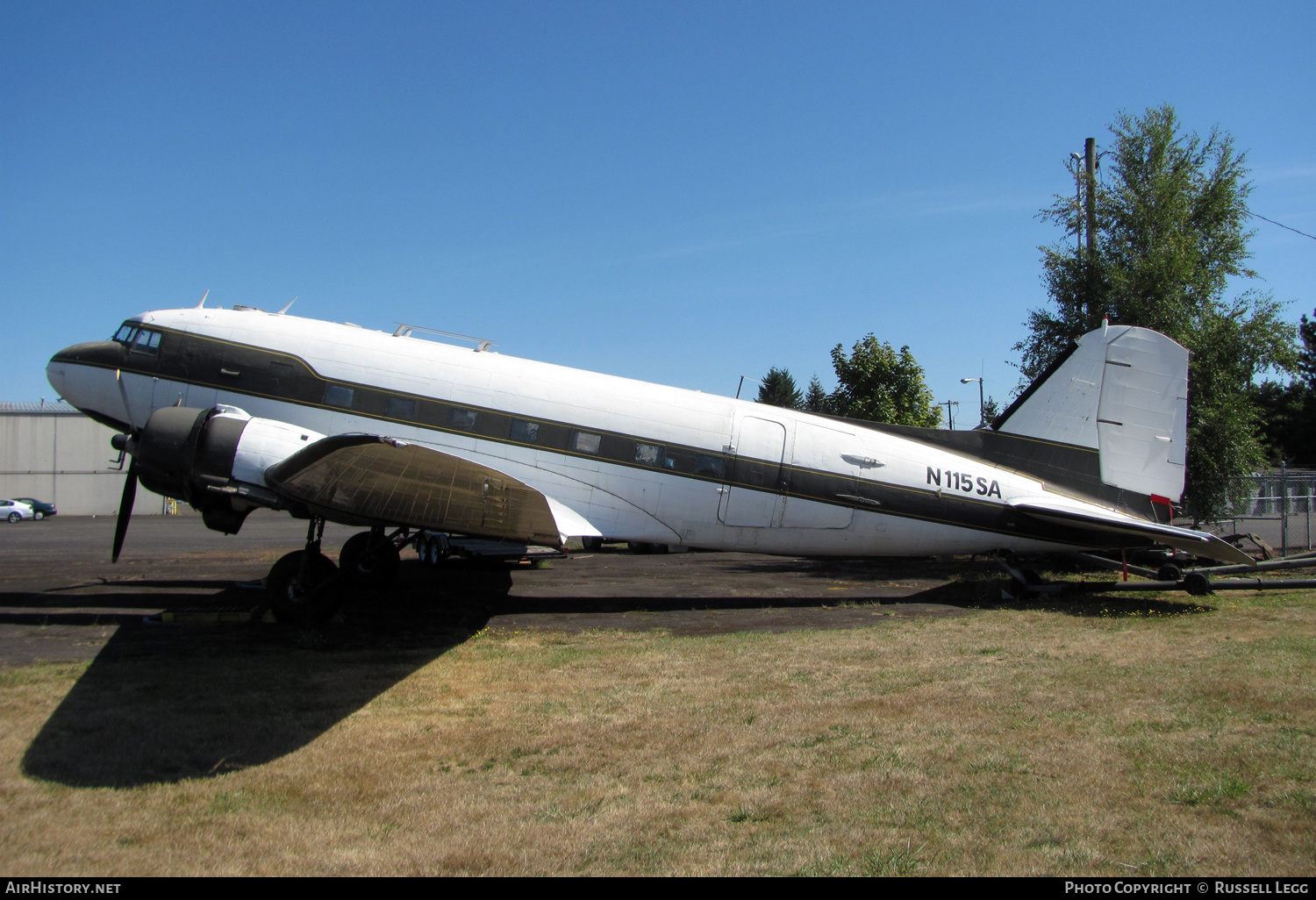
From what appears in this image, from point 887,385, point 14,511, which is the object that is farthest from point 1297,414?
point 14,511

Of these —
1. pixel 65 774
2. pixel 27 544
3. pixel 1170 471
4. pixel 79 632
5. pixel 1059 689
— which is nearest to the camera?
pixel 65 774

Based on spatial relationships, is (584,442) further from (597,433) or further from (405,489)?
(405,489)

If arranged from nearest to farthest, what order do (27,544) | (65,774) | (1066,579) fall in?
1. (65,774)
2. (1066,579)
3. (27,544)

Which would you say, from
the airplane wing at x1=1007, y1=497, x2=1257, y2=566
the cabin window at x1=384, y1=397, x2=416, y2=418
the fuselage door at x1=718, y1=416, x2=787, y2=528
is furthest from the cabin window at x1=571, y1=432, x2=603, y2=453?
the airplane wing at x1=1007, y1=497, x2=1257, y2=566

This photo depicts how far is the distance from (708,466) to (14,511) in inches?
1721

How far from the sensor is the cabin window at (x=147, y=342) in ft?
38.1

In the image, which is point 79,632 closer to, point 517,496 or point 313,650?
point 313,650

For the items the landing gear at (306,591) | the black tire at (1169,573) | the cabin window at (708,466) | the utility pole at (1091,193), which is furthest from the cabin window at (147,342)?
the utility pole at (1091,193)

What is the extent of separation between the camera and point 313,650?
9359 mm

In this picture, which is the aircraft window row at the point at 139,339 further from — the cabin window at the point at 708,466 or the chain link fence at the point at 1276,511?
the chain link fence at the point at 1276,511

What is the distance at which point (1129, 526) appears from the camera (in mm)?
11719

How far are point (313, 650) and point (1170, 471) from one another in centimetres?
1279

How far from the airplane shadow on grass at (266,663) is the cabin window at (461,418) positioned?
9.53 ft
